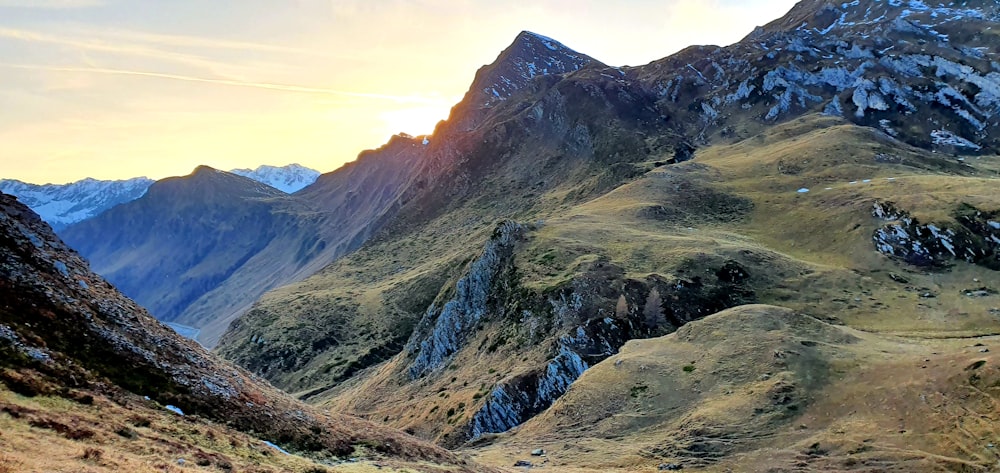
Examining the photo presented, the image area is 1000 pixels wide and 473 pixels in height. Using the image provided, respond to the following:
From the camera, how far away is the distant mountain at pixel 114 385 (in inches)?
890

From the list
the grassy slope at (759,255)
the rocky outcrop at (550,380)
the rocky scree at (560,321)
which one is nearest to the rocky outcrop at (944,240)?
the grassy slope at (759,255)

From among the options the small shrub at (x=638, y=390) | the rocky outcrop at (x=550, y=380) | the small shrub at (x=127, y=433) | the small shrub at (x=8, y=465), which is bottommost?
the rocky outcrop at (x=550, y=380)

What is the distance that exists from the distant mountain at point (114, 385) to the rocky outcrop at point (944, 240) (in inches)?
3125

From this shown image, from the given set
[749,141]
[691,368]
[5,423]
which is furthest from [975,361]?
[749,141]

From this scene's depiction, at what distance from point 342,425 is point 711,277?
61.6m

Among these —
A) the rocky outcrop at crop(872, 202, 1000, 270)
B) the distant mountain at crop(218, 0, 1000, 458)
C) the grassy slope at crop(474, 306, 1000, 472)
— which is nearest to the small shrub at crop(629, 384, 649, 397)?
the grassy slope at crop(474, 306, 1000, 472)

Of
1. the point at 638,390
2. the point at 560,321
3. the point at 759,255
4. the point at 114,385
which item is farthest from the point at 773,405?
the point at 759,255

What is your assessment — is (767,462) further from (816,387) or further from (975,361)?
(975,361)

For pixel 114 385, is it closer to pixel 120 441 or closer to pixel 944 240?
pixel 120 441

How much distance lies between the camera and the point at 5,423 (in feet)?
64.9

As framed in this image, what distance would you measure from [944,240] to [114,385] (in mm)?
100485

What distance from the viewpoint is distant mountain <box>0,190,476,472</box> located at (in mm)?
22594

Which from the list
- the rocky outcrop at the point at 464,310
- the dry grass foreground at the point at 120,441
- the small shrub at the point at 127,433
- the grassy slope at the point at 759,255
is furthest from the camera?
the rocky outcrop at the point at 464,310

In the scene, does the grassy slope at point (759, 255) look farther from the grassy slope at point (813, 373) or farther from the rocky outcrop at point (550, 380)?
the rocky outcrop at point (550, 380)
